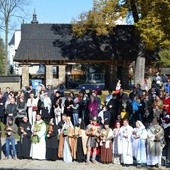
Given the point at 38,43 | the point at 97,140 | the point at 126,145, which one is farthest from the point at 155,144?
the point at 38,43

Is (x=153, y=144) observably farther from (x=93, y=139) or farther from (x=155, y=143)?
(x=93, y=139)

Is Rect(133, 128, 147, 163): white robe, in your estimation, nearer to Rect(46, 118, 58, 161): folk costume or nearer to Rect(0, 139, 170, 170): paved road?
Rect(0, 139, 170, 170): paved road

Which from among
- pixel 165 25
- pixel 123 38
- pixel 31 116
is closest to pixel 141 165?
pixel 31 116

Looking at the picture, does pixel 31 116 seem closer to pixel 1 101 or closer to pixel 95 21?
pixel 1 101

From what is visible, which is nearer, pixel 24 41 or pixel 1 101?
pixel 1 101

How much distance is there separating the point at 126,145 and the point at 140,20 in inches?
732

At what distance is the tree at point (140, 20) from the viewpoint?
34.2 meters

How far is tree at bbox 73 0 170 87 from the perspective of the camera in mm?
34250

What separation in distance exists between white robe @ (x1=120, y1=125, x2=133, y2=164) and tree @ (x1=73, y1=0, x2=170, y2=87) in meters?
17.3

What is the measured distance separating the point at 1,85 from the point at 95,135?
2608 cm

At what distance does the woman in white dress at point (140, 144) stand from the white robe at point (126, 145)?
17 cm

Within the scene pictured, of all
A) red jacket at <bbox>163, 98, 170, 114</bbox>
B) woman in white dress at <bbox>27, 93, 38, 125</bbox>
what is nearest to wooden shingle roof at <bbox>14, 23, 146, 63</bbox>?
woman in white dress at <bbox>27, 93, 38, 125</bbox>

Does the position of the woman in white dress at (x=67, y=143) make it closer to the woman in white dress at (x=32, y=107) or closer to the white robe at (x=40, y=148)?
the white robe at (x=40, y=148)

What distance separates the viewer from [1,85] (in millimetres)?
42781
